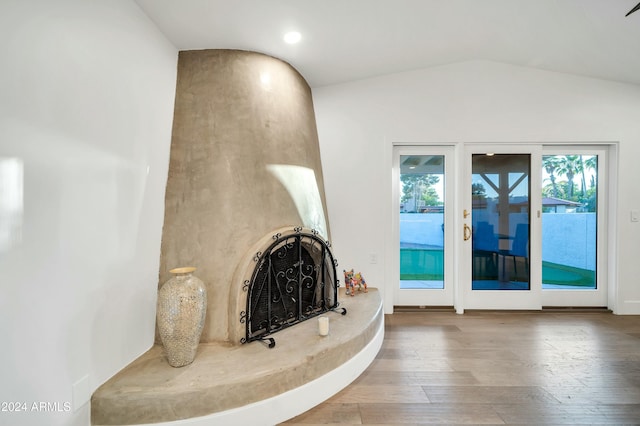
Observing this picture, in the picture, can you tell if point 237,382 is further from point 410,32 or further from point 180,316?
point 410,32

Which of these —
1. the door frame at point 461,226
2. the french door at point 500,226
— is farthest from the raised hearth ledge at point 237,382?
the french door at point 500,226

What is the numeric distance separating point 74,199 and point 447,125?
126 inches

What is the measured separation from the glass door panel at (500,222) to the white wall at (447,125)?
1.10 ft

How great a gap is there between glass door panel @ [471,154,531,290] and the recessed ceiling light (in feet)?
7.34

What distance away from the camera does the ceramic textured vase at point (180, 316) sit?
154cm

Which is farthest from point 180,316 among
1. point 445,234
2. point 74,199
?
point 445,234

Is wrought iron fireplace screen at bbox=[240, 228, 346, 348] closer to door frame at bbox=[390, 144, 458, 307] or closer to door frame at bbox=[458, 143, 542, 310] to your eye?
door frame at bbox=[390, 144, 458, 307]

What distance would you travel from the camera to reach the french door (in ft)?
10.5

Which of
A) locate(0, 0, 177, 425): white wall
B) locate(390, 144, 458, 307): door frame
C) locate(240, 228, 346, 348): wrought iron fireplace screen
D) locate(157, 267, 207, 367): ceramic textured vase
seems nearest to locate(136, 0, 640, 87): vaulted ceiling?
locate(0, 0, 177, 425): white wall

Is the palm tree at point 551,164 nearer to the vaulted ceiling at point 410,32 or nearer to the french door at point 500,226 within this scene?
the french door at point 500,226

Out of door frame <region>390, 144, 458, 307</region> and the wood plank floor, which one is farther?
door frame <region>390, 144, 458, 307</region>

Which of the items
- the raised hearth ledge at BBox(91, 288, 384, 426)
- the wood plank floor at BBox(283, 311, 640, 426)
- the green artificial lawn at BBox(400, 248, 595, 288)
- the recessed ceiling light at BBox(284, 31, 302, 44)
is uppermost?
the recessed ceiling light at BBox(284, 31, 302, 44)

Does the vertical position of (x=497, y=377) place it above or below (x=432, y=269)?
below

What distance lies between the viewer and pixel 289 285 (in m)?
2.21
